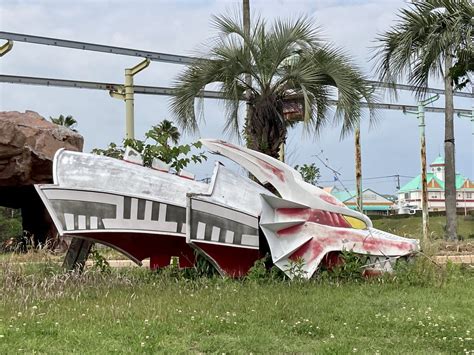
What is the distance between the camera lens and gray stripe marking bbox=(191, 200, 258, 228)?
724 centimetres

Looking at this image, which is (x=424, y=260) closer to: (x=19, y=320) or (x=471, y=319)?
(x=471, y=319)

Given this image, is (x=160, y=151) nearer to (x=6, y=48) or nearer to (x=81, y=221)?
(x=81, y=221)

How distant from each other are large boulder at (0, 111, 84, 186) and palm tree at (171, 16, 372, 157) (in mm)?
6027

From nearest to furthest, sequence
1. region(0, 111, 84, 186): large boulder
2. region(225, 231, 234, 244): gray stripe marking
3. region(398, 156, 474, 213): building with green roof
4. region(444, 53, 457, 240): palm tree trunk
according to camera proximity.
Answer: region(225, 231, 234, 244): gray stripe marking, region(0, 111, 84, 186): large boulder, region(444, 53, 457, 240): palm tree trunk, region(398, 156, 474, 213): building with green roof

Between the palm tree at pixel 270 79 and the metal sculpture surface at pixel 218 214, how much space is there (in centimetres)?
252

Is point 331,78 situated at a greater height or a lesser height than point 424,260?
greater

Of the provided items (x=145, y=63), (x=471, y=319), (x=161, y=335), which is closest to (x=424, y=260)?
(x=471, y=319)

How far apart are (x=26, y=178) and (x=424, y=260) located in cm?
1083

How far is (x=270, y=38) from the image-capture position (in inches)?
406

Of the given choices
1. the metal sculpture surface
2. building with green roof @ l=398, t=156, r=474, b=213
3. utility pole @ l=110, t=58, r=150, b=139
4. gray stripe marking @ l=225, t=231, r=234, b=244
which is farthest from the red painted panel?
building with green roof @ l=398, t=156, r=474, b=213

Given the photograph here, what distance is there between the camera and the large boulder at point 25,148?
1491 centimetres

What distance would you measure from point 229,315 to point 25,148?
1122 centimetres

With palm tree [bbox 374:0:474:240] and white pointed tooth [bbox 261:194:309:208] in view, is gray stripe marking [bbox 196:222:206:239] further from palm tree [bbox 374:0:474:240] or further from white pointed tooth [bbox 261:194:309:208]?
palm tree [bbox 374:0:474:240]

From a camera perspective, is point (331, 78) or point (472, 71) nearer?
point (472, 71)
